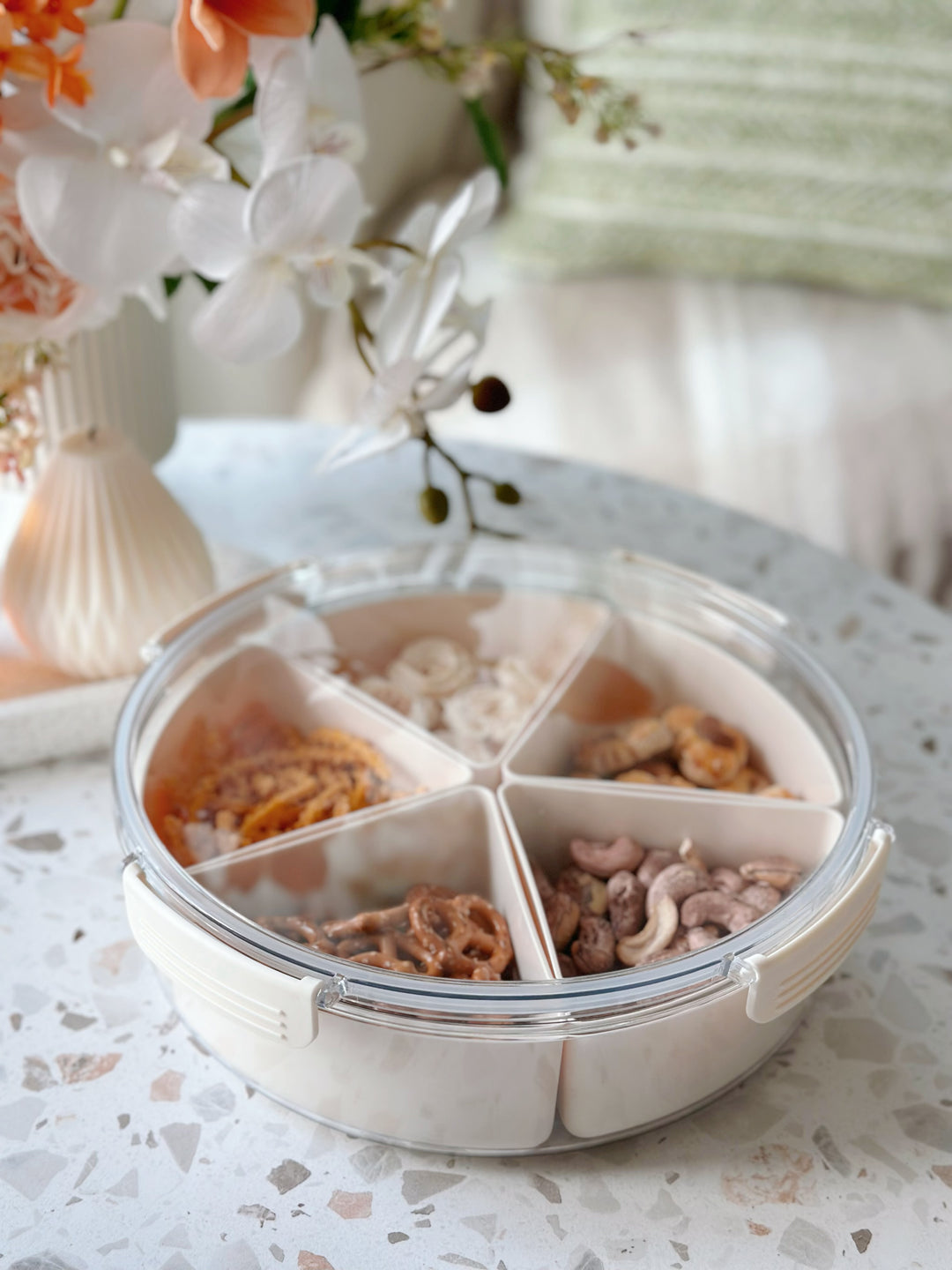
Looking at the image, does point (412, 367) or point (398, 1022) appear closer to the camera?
point (398, 1022)

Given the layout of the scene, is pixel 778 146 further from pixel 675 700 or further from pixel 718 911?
pixel 718 911

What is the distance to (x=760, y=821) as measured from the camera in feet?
1.90

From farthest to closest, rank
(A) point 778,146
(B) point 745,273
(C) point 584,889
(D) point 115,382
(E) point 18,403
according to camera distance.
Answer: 1. (B) point 745,273
2. (A) point 778,146
3. (D) point 115,382
4. (E) point 18,403
5. (C) point 584,889

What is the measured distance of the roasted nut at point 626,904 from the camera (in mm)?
547

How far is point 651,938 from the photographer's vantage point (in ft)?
1.74

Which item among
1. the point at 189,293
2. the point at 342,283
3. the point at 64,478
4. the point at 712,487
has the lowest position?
the point at 712,487

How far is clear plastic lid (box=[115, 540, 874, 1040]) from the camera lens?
0.48 meters

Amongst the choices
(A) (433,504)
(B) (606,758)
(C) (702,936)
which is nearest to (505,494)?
(A) (433,504)

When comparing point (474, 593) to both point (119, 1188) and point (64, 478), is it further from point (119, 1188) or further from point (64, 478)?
point (119, 1188)

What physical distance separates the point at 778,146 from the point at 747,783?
3.36 feet

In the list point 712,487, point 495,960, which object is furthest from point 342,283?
point 712,487

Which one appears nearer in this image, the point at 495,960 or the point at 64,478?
the point at 495,960

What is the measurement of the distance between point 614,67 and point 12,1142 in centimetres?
131

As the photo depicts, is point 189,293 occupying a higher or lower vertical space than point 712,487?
higher
